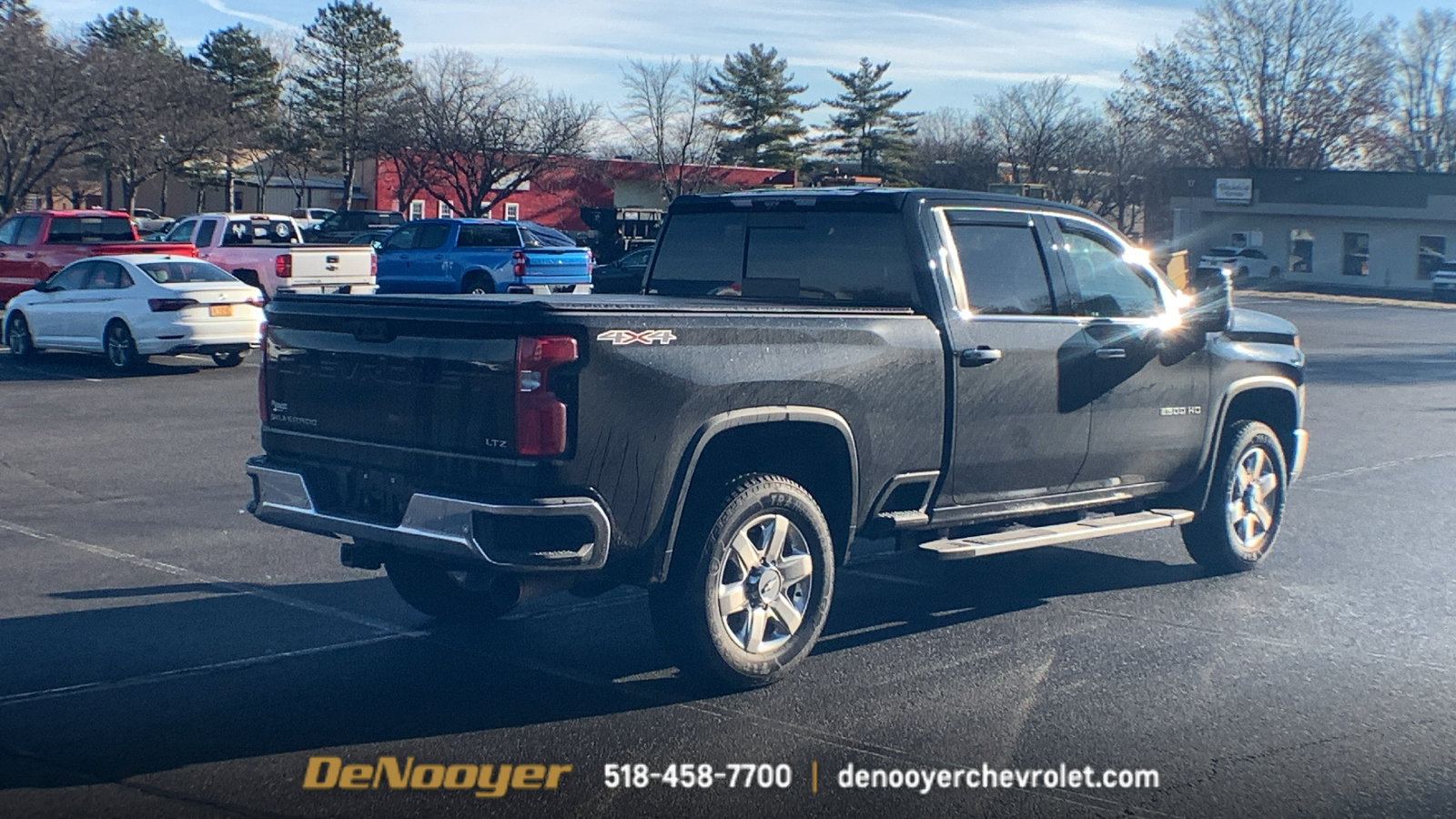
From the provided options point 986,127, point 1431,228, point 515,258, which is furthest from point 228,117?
point 1431,228

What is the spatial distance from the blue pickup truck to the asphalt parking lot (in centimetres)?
1847

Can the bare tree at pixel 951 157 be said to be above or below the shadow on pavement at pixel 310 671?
above

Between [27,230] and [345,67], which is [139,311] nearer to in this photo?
[27,230]

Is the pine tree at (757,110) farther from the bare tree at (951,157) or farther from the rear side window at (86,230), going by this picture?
the rear side window at (86,230)

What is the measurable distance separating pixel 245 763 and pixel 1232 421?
18.5 feet

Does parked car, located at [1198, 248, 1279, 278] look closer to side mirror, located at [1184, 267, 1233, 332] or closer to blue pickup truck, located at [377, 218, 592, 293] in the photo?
blue pickup truck, located at [377, 218, 592, 293]

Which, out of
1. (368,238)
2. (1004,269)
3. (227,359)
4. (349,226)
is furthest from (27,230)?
(1004,269)

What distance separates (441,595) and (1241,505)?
445 centimetres

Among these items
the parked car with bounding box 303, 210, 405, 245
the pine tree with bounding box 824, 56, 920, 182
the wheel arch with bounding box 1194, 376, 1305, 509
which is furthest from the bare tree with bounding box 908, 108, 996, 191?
the wheel arch with bounding box 1194, 376, 1305, 509

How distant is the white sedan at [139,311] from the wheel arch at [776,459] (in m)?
12.6

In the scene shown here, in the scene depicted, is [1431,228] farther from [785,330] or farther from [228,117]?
[785,330]

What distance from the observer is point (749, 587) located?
5805mm

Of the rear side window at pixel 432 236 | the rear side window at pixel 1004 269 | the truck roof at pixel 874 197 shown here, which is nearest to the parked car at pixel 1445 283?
the rear side window at pixel 432 236

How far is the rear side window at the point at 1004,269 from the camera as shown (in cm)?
675
